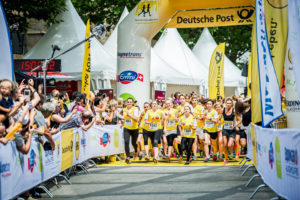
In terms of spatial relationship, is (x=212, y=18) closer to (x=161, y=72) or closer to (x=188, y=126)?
(x=188, y=126)

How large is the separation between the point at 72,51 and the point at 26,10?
3061 mm

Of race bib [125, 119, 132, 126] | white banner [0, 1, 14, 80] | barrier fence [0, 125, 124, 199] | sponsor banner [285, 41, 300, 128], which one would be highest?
white banner [0, 1, 14, 80]

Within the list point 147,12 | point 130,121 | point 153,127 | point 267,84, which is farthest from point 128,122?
point 267,84

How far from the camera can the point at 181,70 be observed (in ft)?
101

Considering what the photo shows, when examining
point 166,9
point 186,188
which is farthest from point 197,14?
point 186,188

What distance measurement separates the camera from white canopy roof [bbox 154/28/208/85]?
30855 mm

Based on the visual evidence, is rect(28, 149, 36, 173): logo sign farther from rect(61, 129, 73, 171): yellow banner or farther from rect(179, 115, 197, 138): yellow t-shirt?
rect(179, 115, 197, 138): yellow t-shirt

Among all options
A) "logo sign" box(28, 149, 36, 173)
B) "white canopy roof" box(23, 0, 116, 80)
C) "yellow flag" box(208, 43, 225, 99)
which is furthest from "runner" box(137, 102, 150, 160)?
"logo sign" box(28, 149, 36, 173)

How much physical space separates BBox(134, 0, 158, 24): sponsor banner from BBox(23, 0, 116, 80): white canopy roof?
439cm

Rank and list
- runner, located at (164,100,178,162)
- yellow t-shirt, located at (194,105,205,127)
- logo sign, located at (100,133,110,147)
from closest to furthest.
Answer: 1. logo sign, located at (100,133,110,147)
2. runner, located at (164,100,178,162)
3. yellow t-shirt, located at (194,105,205,127)

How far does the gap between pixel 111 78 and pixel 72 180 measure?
11572mm

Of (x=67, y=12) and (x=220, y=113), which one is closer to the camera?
(x=220, y=113)

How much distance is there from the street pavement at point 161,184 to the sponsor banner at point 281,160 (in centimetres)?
82

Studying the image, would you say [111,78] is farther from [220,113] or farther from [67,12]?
[220,113]
